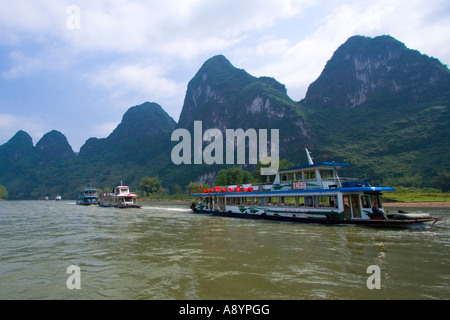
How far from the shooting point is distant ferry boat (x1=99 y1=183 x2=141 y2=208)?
51.6 m

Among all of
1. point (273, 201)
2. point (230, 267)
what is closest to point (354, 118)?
point (273, 201)

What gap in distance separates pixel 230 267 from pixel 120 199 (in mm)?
50923

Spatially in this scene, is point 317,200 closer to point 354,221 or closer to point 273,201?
point 354,221

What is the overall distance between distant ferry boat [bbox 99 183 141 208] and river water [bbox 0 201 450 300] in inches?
1454

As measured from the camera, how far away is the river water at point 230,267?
6.96m

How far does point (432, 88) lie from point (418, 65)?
68.0 feet

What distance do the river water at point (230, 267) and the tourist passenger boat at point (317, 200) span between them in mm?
3537

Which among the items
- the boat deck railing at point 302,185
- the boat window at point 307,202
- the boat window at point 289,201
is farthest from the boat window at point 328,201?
the boat window at point 289,201

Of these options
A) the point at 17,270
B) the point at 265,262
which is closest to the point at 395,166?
the point at 265,262

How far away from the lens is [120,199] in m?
54.9

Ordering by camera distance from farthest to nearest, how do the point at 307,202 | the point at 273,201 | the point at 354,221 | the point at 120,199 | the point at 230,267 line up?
1. the point at 120,199
2. the point at 273,201
3. the point at 307,202
4. the point at 354,221
5. the point at 230,267

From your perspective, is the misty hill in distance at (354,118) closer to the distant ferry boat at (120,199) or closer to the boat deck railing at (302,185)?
the boat deck railing at (302,185)

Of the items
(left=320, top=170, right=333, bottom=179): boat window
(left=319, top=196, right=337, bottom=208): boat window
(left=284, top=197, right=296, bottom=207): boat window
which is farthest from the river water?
(left=284, top=197, right=296, bottom=207): boat window
